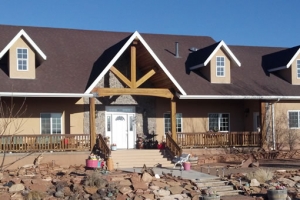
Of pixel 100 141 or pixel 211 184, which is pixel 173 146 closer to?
pixel 100 141

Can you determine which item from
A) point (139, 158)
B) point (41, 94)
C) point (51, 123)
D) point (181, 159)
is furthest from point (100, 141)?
point (181, 159)

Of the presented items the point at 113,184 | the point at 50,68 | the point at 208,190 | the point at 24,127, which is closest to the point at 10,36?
the point at 50,68

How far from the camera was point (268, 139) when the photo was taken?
27.9 m

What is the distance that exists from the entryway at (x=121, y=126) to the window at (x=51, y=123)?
2.62m

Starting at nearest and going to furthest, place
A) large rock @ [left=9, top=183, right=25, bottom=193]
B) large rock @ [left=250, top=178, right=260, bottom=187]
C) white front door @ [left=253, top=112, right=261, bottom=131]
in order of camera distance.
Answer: large rock @ [left=9, top=183, right=25, bottom=193], large rock @ [left=250, top=178, right=260, bottom=187], white front door @ [left=253, top=112, right=261, bottom=131]

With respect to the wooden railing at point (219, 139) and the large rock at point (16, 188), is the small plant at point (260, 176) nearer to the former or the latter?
the wooden railing at point (219, 139)

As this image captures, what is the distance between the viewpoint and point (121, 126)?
2653cm

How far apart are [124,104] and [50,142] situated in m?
5.07

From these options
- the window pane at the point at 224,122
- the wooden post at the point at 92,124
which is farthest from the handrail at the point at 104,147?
the window pane at the point at 224,122

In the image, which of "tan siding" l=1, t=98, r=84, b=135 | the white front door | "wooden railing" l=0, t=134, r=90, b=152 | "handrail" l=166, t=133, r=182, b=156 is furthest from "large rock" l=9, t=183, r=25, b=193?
the white front door

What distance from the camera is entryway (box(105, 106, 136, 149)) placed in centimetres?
2620

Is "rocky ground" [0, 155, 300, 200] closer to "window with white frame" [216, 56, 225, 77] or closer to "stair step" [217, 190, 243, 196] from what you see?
"stair step" [217, 190, 243, 196]

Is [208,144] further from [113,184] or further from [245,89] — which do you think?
[113,184]

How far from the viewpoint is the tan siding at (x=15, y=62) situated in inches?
933
